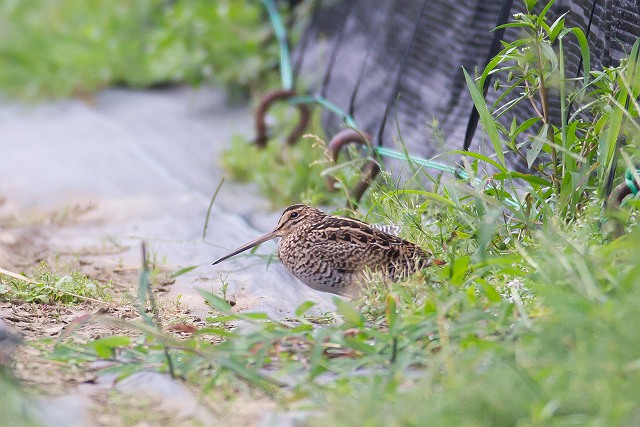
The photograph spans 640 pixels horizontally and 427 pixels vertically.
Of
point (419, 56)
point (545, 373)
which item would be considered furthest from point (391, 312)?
point (419, 56)

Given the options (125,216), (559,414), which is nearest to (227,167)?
(125,216)

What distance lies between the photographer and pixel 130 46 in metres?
8.62

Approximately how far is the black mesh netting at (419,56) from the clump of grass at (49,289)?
1498mm

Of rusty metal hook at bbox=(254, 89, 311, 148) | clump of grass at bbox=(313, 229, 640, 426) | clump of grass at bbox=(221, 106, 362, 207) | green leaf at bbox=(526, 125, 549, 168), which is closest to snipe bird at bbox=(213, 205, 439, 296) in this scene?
green leaf at bbox=(526, 125, 549, 168)

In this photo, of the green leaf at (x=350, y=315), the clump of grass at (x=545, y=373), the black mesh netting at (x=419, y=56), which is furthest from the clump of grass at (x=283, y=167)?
the clump of grass at (x=545, y=373)

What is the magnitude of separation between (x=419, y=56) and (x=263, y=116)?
1.33 meters

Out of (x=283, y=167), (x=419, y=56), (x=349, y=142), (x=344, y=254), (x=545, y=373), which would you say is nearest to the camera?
(x=545, y=373)

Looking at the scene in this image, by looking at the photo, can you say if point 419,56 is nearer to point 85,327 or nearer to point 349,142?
point 349,142

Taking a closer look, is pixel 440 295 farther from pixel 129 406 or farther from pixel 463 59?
pixel 463 59

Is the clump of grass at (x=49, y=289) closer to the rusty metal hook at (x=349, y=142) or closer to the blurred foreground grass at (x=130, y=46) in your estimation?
the rusty metal hook at (x=349, y=142)

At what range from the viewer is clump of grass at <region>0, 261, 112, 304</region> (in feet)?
13.8

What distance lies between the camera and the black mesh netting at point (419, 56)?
14.1 ft

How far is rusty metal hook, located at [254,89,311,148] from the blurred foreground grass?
1.17 metres

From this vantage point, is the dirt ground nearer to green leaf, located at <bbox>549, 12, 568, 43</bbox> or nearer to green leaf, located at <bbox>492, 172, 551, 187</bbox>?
green leaf, located at <bbox>492, 172, 551, 187</bbox>
